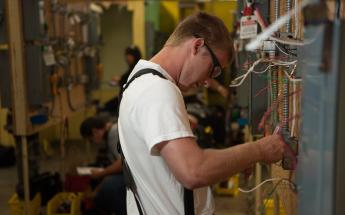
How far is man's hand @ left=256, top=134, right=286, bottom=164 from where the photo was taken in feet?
4.01

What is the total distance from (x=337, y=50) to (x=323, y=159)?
0.69 feet

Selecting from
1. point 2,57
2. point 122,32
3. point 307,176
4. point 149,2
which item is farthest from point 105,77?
point 307,176

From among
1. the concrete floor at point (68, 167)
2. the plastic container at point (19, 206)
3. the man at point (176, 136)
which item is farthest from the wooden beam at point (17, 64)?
the man at point (176, 136)

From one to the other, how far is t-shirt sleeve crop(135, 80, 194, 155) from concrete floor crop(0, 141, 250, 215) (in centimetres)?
253

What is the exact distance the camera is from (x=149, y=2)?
6.31 metres

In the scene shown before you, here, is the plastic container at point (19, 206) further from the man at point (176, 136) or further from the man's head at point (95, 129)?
the man at point (176, 136)

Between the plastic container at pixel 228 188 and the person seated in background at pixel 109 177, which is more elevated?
the person seated in background at pixel 109 177

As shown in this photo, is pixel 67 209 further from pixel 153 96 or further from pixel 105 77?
pixel 105 77

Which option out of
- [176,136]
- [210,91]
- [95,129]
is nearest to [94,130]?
[95,129]

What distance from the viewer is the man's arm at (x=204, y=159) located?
1.14m

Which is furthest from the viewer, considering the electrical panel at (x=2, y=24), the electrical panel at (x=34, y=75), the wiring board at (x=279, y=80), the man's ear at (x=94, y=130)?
the man's ear at (x=94, y=130)

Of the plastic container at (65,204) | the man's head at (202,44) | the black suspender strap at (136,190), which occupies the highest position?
the man's head at (202,44)

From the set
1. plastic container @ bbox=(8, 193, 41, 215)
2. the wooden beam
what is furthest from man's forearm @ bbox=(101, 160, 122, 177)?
the wooden beam

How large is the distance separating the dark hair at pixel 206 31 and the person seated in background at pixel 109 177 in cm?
203
